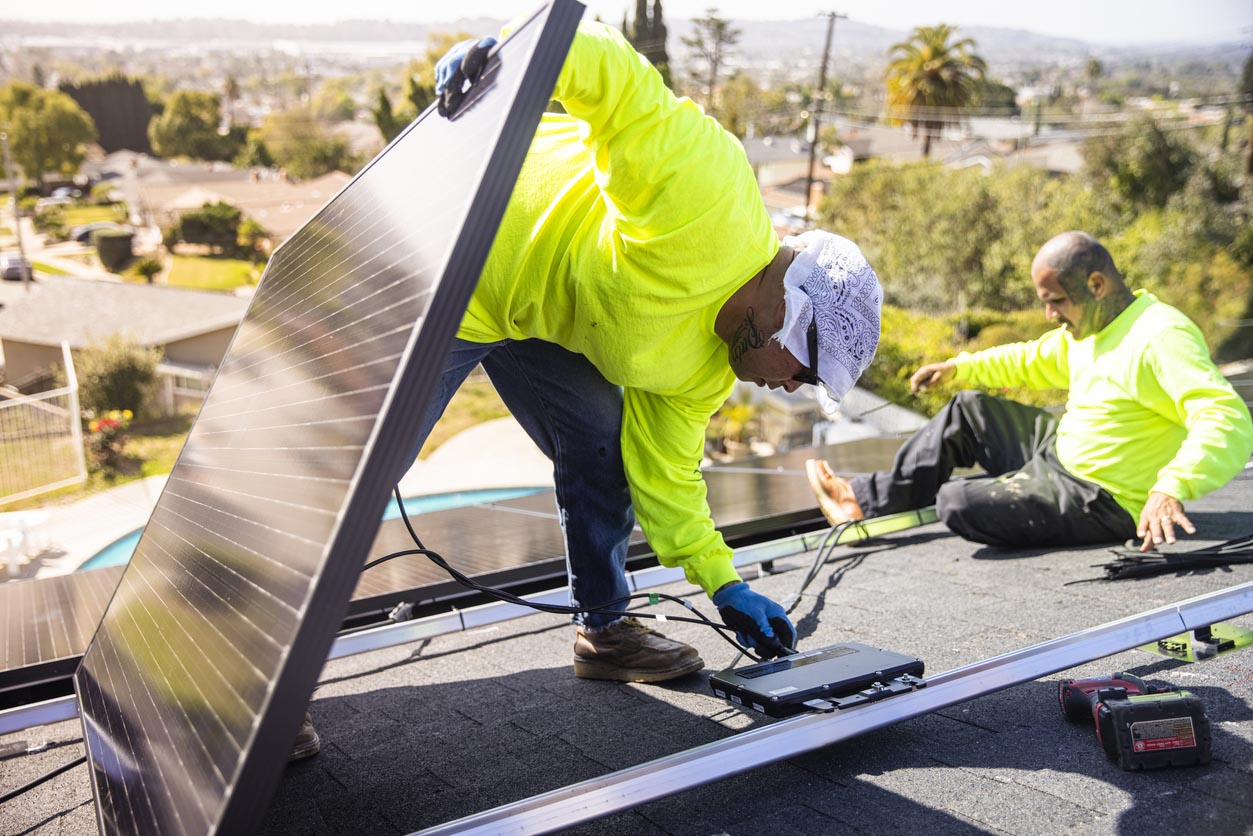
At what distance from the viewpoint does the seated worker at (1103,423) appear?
10.1 feet

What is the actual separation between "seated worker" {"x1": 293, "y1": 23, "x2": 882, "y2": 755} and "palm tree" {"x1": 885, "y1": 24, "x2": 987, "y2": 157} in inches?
1741

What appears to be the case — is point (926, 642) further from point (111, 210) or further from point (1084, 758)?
point (111, 210)

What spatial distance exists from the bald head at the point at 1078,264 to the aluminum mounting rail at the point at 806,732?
4.97 feet

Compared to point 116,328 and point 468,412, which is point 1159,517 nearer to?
point 468,412

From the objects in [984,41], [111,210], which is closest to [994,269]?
[984,41]

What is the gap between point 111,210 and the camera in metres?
51.3

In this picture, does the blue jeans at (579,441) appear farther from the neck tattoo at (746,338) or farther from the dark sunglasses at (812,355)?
the dark sunglasses at (812,355)

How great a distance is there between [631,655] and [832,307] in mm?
1024

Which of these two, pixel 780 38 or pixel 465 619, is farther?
pixel 780 38

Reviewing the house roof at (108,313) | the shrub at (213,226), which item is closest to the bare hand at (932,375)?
the house roof at (108,313)

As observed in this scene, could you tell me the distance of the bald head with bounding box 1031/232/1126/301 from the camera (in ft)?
11.3

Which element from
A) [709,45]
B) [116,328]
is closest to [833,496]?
[116,328]

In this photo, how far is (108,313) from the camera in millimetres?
34594

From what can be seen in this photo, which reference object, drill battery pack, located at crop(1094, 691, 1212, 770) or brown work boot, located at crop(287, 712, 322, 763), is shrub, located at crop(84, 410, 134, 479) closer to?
brown work boot, located at crop(287, 712, 322, 763)
